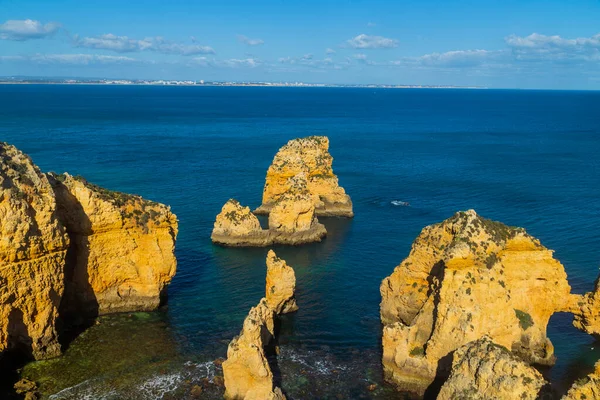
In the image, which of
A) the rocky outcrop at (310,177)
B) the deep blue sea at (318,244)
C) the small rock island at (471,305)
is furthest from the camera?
the rocky outcrop at (310,177)

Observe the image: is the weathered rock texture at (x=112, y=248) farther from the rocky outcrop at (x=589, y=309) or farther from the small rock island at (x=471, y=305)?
the rocky outcrop at (x=589, y=309)

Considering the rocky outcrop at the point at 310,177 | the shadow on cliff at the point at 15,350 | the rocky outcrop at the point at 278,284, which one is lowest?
the shadow on cliff at the point at 15,350

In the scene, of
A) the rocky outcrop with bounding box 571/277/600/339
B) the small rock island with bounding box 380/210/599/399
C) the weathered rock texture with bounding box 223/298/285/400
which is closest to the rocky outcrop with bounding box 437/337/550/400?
the small rock island with bounding box 380/210/599/399

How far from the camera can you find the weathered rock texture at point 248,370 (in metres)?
33.2

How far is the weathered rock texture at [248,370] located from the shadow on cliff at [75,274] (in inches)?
628

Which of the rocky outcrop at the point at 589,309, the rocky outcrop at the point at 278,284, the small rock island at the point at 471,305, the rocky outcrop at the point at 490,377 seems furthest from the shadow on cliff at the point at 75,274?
the rocky outcrop at the point at 589,309

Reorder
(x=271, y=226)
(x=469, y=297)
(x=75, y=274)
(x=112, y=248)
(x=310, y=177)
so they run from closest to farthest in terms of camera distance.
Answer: (x=469, y=297) → (x=75, y=274) → (x=112, y=248) → (x=271, y=226) → (x=310, y=177)

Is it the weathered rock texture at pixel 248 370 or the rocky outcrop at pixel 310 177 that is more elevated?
the rocky outcrop at pixel 310 177

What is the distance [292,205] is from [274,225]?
379 centimetres

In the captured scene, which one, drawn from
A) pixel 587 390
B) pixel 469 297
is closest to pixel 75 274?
pixel 469 297

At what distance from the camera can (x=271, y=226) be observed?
70.9m

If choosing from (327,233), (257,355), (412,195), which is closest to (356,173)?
(412,195)

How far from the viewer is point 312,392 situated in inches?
1421

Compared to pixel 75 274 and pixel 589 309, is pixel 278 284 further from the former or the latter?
pixel 589 309
